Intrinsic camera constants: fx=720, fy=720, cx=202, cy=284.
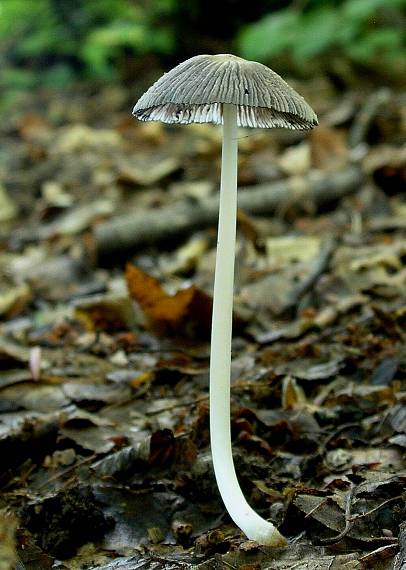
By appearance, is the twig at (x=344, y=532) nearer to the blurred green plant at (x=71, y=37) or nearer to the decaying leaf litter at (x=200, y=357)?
the decaying leaf litter at (x=200, y=357)

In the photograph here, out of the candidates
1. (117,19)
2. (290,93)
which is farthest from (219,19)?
(290,93)

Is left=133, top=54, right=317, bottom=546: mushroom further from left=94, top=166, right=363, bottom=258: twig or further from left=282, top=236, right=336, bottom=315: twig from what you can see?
left=94, top=166, right=363, bottom=258: twig

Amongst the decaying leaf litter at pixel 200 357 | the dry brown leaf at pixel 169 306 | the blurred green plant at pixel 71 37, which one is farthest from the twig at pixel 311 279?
the blurred green plant at pixel 71 37

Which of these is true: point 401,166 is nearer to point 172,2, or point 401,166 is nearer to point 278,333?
point 278,333

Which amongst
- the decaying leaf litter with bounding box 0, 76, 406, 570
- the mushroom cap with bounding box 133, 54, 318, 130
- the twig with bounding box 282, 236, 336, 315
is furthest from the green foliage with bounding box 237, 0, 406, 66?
the mushroom cap with bounding box 133, 54, 318, 130

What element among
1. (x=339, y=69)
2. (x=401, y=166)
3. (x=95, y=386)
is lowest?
(x=95, y=386)

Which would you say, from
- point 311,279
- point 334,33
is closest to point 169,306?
point 311,279
